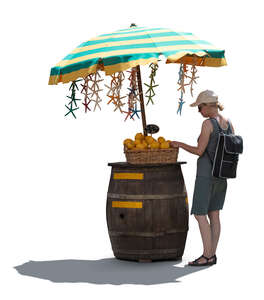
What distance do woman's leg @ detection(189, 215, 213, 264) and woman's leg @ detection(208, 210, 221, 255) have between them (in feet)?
0.53

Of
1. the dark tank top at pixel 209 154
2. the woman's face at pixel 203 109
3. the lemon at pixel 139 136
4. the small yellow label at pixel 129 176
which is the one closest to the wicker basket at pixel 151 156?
the small yellow label at pixel 129 176

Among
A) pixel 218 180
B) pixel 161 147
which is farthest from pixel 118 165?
pixel 218 180

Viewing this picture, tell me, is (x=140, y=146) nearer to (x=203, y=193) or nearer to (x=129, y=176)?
(x=129, y=176)

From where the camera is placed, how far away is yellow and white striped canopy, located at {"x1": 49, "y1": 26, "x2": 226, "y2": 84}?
7.95 m

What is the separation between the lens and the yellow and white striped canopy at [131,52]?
7.95m

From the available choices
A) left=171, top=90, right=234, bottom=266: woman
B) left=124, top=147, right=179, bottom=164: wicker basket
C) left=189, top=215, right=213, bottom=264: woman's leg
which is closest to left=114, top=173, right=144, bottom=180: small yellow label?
left=124, top=147, right=179, bottom=164: wicker basket

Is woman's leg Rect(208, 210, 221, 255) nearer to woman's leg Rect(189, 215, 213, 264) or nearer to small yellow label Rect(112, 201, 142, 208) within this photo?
woman's leg Rect(189, 215, 213, 264)

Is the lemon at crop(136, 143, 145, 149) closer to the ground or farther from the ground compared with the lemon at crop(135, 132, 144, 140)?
closer to the ground

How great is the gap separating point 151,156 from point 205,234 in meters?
1.06

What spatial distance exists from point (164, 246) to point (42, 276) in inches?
57.1

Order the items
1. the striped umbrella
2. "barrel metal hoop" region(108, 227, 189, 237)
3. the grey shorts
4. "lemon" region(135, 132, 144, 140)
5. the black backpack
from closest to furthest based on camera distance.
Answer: the striped umbrella, the black backpack, the grey shorts, "barrel metal hoop" region(108, 227, 189, 237), "lemon" region(135, 132, 144, 140)

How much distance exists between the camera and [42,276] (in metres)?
8.21

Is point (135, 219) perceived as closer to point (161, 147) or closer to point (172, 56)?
point (161, 147)

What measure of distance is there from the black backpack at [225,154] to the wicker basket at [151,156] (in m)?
0.56
